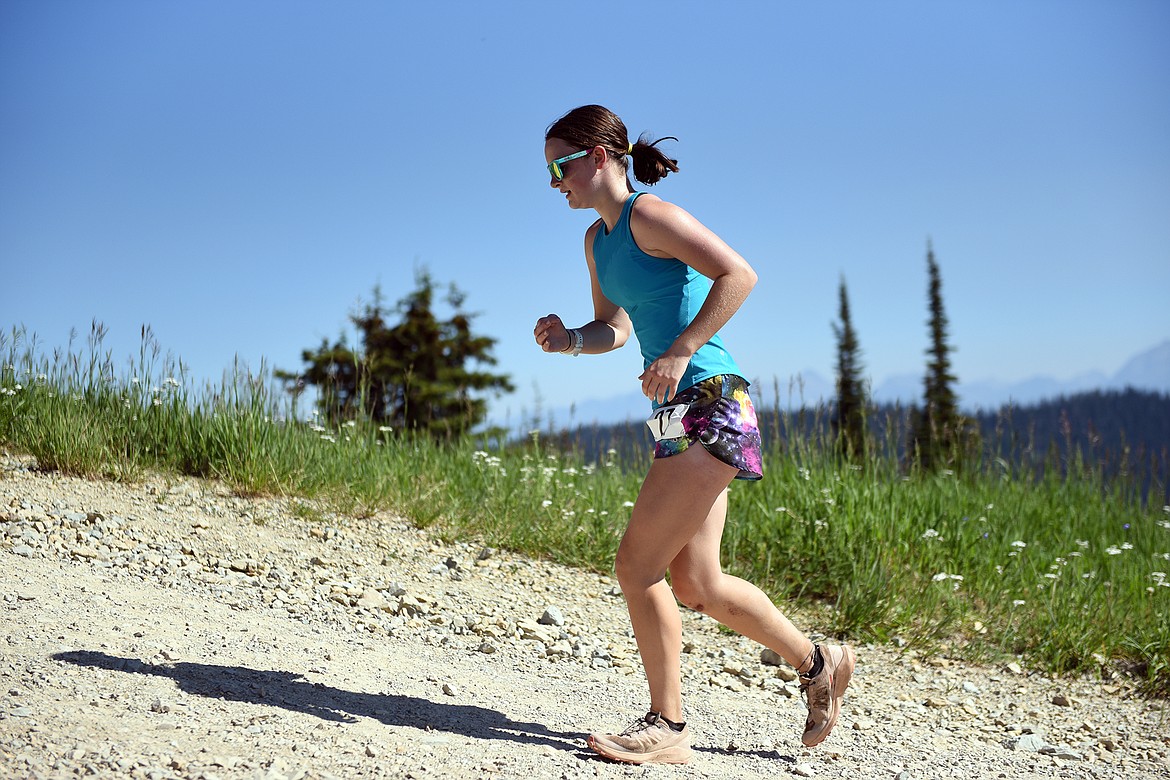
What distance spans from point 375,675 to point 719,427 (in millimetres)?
1913

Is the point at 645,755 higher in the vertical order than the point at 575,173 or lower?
Result: lower

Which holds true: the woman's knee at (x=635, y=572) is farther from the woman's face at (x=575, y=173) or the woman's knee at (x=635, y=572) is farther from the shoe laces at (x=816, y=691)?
the woman's face at (x=575, y=173)

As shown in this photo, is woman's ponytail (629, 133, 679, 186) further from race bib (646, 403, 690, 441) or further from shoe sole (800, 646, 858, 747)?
shoe sole (800, 646, 858, 747)

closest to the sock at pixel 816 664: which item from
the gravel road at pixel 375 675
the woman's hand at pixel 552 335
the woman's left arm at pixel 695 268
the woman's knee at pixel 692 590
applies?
the gravel road at pixel 375 675

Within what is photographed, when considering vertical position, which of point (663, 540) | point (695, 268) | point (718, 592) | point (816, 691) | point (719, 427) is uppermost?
point (695, 268)

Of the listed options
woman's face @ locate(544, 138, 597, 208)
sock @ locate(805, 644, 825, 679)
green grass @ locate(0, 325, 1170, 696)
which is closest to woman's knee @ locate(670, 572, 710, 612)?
sock @ locate(805, 644, 825, 679)

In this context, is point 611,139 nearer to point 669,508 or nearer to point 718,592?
point 669,508

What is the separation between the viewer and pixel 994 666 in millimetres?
5344

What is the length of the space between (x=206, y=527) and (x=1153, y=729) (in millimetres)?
5044

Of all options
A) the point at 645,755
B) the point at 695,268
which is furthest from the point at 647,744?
the point at 695,268

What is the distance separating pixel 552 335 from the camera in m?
3.37

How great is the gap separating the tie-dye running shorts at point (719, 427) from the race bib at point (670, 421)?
0.02m

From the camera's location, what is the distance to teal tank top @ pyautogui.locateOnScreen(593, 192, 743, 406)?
2980 mm

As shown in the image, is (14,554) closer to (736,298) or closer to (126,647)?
(126,647)
